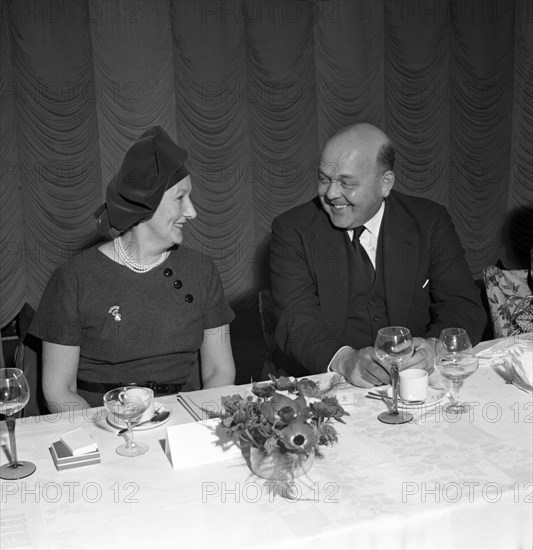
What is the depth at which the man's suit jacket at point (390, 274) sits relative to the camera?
113 inches

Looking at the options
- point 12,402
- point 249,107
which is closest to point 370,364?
point 12,402

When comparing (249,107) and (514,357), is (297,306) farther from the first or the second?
(249,107)

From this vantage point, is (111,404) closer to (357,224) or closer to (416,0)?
(357,224)

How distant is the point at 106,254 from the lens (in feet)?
8.52

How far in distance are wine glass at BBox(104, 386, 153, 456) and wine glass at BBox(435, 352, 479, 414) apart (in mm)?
811

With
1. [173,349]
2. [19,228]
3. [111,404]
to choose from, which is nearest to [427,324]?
[173,349]

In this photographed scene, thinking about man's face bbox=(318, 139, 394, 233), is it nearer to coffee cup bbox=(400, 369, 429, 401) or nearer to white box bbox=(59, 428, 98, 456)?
coffee cup bbox=(400, 369, 429, 401)

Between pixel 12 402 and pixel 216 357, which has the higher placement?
pixel 12 402

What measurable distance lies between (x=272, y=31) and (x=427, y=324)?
374cm

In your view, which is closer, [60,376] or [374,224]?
[60,376]

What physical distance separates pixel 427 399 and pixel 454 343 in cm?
19

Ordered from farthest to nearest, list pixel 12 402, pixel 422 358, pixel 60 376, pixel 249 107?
pixel 249 107, pixel 60 376, pixel 422 358, pixel 12 402

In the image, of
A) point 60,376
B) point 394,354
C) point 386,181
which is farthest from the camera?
point 386,181

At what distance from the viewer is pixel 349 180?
283 centimetres
